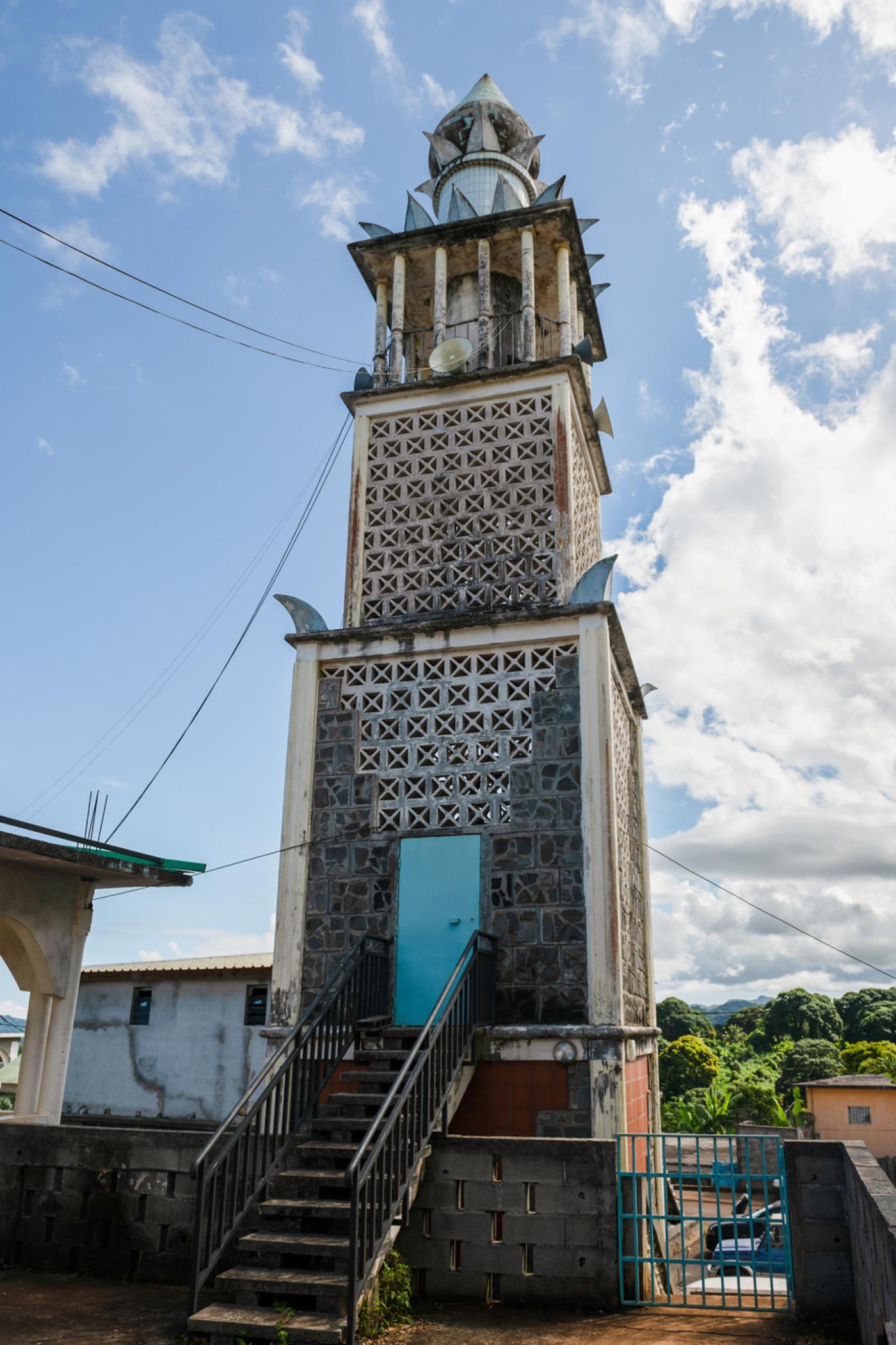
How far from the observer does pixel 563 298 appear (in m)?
13.3

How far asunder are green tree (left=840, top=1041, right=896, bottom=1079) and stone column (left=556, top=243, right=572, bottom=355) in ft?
108

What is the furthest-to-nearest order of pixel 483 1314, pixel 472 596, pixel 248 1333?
1. pixel 472 596
2. pixel 483 1314
3. pixel 248 1333

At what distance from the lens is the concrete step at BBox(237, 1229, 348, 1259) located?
20.9 feet

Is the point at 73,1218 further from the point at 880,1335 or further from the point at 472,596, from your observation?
the point at 472,596

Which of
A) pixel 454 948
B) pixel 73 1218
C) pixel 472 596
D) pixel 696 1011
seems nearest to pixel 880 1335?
pixel 454 948

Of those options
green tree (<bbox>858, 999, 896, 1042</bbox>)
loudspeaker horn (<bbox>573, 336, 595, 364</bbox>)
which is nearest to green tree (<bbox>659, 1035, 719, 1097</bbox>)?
green tree (<bbox>858, 999, 896, 1042</bbox>)

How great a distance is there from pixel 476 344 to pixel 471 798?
635 centimetres

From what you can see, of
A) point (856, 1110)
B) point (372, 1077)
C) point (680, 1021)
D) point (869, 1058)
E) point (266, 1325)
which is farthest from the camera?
point (680, 1021)

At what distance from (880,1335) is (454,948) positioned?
538 centimetres

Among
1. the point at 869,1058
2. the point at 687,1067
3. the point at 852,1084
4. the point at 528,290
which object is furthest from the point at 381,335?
the point at 687,1067

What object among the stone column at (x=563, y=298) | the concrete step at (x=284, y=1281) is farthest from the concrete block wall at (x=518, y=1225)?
the stone column at (x=563, y=298)

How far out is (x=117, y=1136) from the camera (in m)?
8.04

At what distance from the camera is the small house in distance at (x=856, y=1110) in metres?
27.3

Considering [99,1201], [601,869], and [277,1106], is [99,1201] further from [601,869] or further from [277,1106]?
[601,869]
